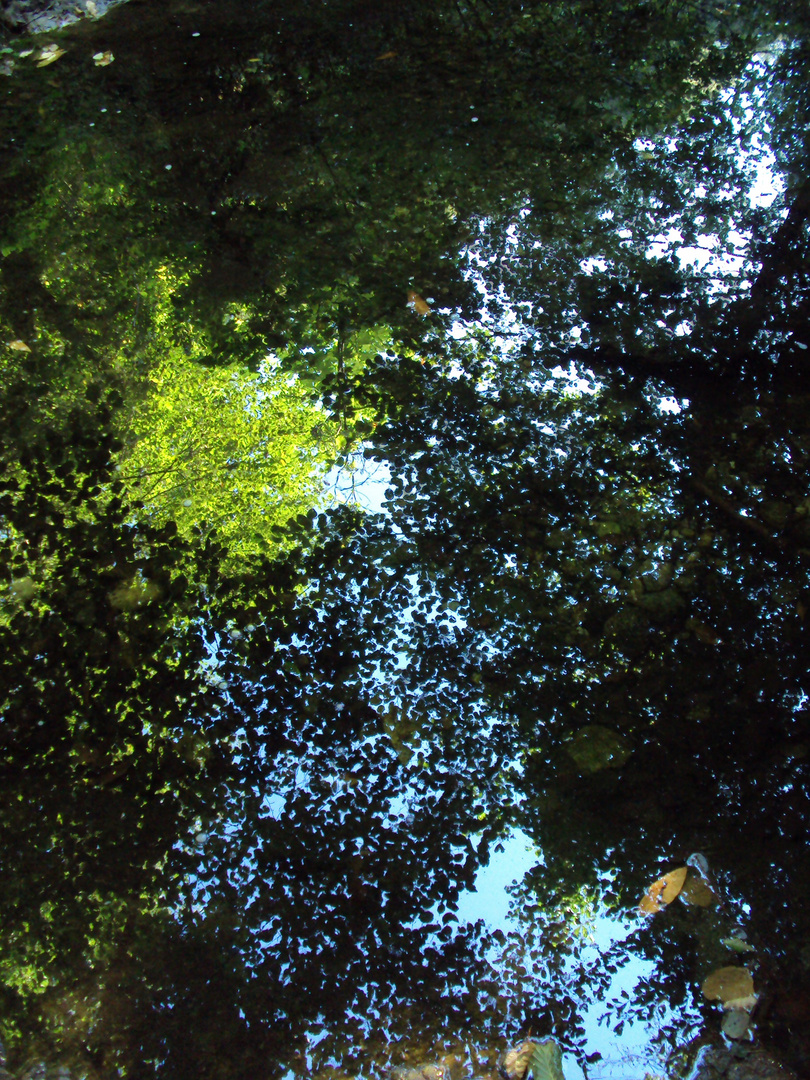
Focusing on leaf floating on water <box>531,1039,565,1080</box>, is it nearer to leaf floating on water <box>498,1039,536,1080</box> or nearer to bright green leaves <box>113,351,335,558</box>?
leaf floating on water <box>498,1039,536,1080</box>

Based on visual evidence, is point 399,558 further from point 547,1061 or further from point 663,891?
point 547,1061

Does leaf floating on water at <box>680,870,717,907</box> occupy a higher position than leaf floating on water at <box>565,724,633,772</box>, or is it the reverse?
leaf floating on water at <box>565,724,633,772</box>

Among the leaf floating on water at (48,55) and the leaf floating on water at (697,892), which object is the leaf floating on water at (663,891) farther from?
the leaf floating on water at (48,55)

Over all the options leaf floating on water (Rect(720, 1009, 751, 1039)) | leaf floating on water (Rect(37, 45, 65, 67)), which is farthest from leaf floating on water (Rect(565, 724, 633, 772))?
leaf floating on water (Rect(37, 45, 65, 67))

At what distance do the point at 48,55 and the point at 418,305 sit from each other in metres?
2.72

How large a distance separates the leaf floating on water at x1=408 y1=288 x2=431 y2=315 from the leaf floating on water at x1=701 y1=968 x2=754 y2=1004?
2.31 meters

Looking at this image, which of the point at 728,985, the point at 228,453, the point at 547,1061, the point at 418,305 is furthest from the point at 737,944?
the point at 418,305

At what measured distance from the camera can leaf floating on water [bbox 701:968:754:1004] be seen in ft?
4.86

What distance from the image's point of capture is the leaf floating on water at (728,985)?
1482 millimetres

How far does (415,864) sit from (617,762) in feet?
1.85

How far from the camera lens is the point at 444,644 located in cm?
209

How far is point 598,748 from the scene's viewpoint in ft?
6.07

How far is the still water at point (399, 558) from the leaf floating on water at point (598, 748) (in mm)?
11

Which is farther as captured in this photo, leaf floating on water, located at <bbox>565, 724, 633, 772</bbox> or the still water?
leaf floating on water, located at <bbox>565, 724, 633, 772</bbox>
